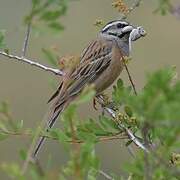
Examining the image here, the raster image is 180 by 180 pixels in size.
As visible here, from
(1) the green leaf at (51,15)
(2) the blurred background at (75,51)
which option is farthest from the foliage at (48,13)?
(2) the blurred background at (75,51)

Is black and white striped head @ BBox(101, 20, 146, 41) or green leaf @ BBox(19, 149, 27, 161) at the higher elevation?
green leaf @ BBox(19, 149, 27, 161)

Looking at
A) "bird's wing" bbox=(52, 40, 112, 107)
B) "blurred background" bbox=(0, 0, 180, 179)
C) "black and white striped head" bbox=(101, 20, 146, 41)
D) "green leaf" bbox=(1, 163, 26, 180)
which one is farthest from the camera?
"blurred background" bbox=(0, 0, 180, 179)

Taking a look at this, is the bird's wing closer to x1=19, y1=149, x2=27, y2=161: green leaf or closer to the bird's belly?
the bird's belly

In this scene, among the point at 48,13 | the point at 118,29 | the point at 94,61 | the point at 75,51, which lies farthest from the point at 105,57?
the point at 75,51

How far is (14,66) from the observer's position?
13625 millimetres

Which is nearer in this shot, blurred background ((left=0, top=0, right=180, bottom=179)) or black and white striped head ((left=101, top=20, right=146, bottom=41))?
black and white striped head ((left=101, top=20, right=146, bottom=41))

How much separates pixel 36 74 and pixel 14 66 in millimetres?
868

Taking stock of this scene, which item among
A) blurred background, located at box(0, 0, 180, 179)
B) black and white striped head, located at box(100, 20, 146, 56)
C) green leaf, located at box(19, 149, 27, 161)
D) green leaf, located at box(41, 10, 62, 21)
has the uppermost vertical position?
green leaf, located at box(41, 10, 62, 21)

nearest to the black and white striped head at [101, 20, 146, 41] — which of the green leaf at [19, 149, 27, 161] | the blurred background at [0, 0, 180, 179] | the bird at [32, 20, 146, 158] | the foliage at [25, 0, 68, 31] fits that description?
the bird at [32, 20, 146, 158]

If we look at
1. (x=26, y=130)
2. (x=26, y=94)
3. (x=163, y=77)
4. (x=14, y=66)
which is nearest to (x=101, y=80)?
(x=26, y=130)

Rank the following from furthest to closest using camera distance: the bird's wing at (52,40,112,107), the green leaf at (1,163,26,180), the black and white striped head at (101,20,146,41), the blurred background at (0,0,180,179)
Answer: the blurred background at (0,0,180,179) → the black and white striped head at (101,20,146,41) → the bird's wing at (52,40,112,107) → the green leaf at (1,163,26,180)

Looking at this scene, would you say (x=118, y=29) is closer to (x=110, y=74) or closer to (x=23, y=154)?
(x=110, y=74)

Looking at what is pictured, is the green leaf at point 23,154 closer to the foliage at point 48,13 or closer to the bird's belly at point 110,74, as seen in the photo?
the foliage at point 48,13

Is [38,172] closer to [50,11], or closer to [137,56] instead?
[50,11]
